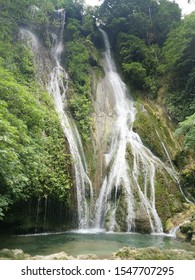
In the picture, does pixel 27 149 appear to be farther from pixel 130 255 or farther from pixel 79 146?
pixel 79 146

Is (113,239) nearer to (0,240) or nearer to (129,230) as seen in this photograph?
(129,230)

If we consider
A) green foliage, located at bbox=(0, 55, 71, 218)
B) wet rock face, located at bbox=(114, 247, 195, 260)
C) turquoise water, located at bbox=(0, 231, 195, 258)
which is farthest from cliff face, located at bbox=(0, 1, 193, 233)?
wet rock face, located at bbox=(114, 247, 195, 260)

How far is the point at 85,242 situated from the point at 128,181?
5487 mm

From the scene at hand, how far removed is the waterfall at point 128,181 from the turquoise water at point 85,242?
134cm

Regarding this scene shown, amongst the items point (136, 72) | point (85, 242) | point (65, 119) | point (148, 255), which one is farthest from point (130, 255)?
point (136, 72)

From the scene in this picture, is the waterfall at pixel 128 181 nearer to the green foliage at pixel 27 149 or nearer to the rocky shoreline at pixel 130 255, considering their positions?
the green foliage at pixel 27 149

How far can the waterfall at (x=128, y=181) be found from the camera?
14312 mm

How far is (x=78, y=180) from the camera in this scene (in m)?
15.1

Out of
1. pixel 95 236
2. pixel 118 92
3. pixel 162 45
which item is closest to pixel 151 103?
pixel 118 92

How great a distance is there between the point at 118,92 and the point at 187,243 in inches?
576

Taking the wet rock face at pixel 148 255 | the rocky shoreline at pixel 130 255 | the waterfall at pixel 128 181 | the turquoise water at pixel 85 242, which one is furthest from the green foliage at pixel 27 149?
the wet rock face at pixel 148 255

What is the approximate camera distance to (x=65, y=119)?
58.5ft

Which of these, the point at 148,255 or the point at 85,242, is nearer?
the point at 148,255

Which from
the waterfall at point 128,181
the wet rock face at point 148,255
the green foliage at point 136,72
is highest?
the green foliage at point 136,72
